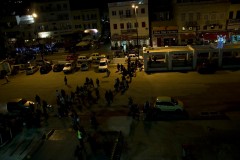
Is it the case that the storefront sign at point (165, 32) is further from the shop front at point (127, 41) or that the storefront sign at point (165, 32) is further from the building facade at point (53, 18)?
the building facade at point (53, 18)

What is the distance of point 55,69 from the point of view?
41.5m

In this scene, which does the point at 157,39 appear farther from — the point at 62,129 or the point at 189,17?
the point at 62,129

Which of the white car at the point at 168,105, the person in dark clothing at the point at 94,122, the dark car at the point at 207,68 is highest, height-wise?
the dark car at the point at 207,68

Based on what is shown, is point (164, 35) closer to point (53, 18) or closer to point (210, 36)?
point (210, 36)

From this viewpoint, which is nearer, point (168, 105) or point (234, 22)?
point (168, 105)

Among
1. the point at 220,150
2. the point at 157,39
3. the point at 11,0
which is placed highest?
the point at 11,0

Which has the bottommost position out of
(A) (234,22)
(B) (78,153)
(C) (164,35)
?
(B) (78,153)

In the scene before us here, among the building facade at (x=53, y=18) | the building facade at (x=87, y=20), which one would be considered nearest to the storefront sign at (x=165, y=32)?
the building facade at (x=87, y=20)

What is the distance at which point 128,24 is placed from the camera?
54969mm

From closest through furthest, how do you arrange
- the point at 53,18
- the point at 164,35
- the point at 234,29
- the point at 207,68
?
the point at 207,68 → the point at 234,29 → the point at 164,35 → the point at 53,18

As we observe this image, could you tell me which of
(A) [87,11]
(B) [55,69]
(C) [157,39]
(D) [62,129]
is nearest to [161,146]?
(D) [62,129]

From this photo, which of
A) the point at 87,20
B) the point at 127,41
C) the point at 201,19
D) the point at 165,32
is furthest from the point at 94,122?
the point at 87,20

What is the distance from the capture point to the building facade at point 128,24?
5375cm

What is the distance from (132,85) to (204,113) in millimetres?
10561
